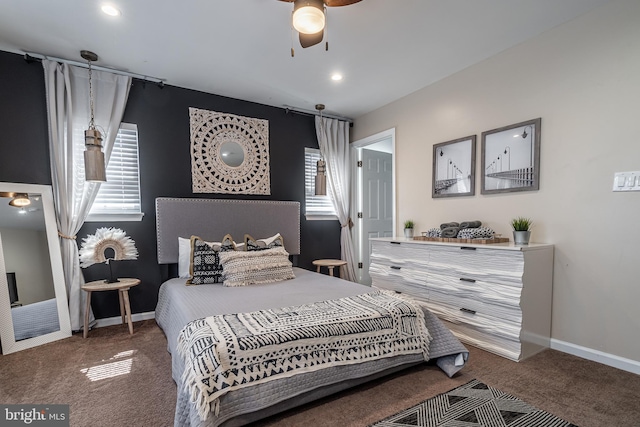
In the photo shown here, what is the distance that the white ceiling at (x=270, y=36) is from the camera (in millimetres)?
2078

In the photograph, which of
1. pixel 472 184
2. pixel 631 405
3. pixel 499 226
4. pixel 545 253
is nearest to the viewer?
pixel 631 405

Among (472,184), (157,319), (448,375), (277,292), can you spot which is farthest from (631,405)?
(157,319)

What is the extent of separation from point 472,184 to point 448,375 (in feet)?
6.07

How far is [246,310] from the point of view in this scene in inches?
74.7

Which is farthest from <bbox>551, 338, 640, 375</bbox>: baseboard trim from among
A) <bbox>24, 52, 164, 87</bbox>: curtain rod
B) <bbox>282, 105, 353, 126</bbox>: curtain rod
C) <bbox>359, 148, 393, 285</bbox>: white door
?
<bbox>24, 52, 164, 87</bbox>: curtain rod

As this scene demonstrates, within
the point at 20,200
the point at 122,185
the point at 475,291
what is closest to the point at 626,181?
the point at 475,291

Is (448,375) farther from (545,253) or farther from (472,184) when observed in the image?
(472,184)

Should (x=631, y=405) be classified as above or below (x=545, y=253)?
below

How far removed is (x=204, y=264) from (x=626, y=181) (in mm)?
3397

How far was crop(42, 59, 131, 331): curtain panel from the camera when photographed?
8.87 feet

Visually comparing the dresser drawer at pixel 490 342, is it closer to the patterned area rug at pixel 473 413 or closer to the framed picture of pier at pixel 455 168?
the patterned area rug at pixel 473 413

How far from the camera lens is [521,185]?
8.41ft

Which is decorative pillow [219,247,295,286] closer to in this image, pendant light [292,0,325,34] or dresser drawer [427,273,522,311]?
dresser drawer [427,273,522,311]

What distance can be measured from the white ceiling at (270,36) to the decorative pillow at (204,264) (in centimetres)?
179
